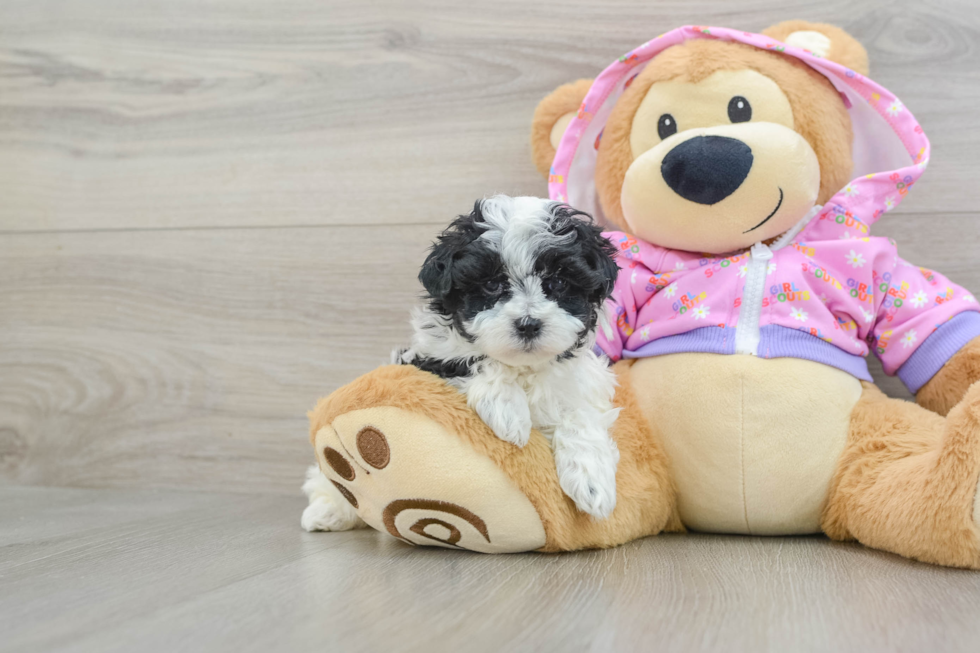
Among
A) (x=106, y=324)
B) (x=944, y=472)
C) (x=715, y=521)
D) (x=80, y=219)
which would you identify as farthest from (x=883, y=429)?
(x=80, y=219)

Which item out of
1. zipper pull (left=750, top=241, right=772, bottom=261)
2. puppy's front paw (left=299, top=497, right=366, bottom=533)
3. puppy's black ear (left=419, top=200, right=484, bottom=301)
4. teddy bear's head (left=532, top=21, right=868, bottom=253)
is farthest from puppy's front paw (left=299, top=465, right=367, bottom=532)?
zipper pull (left=750, top=241, right=772, bottom=261)

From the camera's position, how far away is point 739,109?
1.17m

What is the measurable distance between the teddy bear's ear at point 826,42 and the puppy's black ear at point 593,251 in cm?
56

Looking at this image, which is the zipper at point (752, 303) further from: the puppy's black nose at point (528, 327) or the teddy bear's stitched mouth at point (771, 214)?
the puppy's black nose at point (528, 327)

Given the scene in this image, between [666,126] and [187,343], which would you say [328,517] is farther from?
[666,126]

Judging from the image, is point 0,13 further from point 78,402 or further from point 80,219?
point 78,402

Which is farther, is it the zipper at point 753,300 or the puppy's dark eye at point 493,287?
the zipper at point 753,300

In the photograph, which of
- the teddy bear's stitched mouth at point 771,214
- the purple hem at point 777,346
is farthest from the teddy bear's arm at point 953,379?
the teddy bear's stitched mouth at point 771,214

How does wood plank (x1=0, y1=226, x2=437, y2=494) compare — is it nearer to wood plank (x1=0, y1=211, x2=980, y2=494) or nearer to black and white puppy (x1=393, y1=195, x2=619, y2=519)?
wood plank (x1=0, y1=211, x2=980, y2=494)

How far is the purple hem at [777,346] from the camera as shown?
3.70 ft

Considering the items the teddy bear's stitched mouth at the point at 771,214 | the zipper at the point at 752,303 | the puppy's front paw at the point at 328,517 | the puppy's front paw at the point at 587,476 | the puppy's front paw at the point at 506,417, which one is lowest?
the puppy's front paw at the point at 328,517

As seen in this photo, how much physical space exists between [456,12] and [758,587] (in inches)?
49.7

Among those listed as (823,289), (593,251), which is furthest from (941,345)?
(593,251)

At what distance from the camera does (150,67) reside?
68.0 inches
